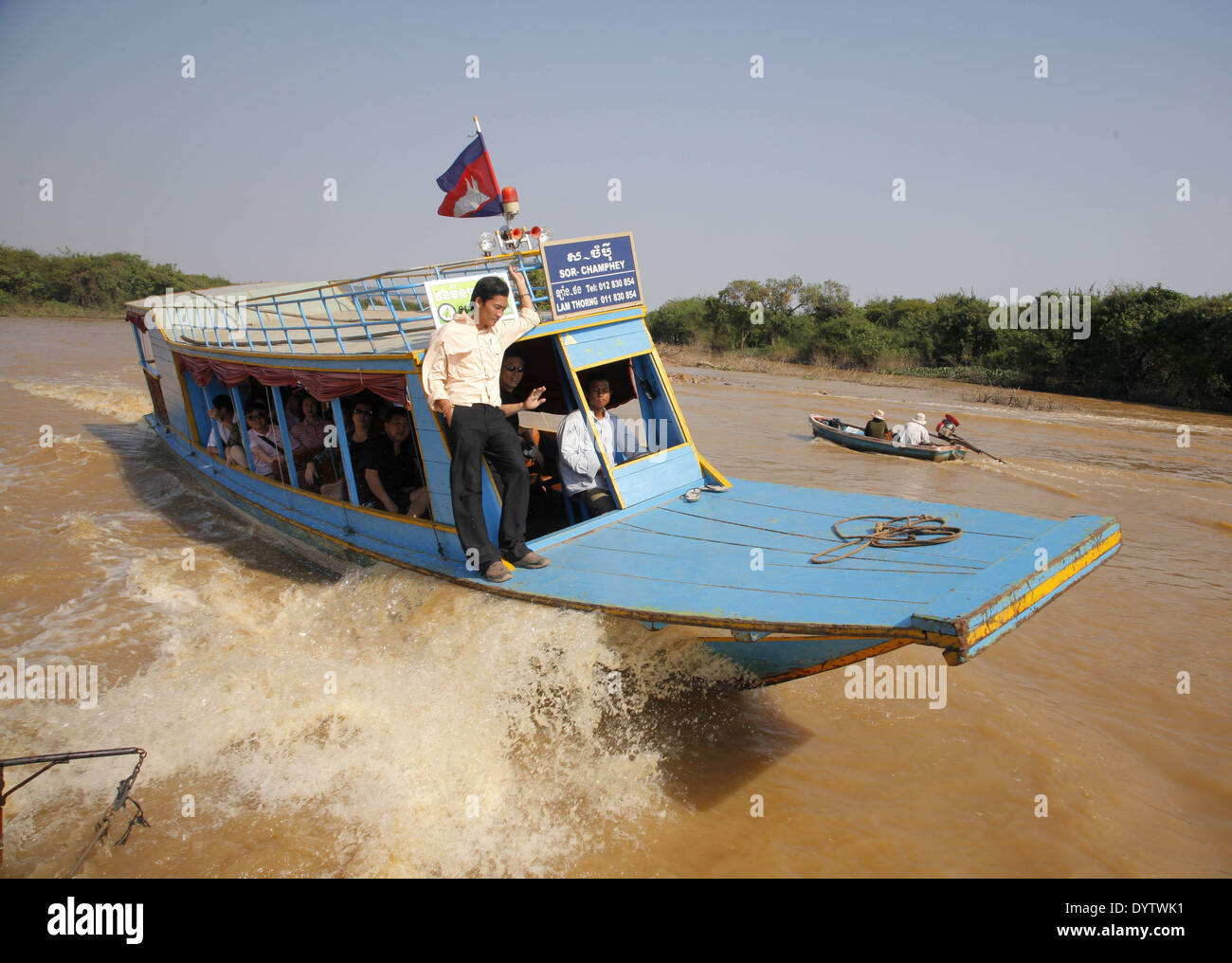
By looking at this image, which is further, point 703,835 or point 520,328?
point 520,328

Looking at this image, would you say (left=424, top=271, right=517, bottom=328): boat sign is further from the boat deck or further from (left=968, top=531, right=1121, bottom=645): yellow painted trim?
(left=968, top=531, right=1121, bottom=645): yellow painted trim

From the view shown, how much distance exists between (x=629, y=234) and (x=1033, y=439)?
1714 cm

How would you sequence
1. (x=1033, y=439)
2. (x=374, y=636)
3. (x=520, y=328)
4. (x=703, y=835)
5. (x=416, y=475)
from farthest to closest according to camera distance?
(x=1033, y=439) < (x=416, y=475) < (x=374, y=636) < (x=520, y=328) < (x=703, y=835)

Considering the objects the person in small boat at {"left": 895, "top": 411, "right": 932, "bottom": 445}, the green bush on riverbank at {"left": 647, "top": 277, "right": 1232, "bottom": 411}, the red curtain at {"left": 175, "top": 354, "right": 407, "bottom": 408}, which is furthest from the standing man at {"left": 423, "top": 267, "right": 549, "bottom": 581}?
the green bush on riverbank at {"left": 647, "top": 277, "right": 1232, "bottom": 411}

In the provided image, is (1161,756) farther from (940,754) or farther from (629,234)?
(629,234)

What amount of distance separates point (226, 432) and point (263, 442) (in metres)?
1.43

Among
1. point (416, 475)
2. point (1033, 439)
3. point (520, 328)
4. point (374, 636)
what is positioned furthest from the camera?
point (1033, 439)

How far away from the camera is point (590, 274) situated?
605cm

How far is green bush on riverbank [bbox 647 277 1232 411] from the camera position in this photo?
25.1m

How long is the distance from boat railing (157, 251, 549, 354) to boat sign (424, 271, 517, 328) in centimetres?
9

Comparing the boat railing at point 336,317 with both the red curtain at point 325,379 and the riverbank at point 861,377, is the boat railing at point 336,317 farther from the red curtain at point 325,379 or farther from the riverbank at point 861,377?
the riverbank at point 861,377

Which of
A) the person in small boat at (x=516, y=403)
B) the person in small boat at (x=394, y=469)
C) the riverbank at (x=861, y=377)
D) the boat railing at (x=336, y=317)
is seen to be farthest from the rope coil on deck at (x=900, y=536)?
the riverbank at (x=861, y=377)
